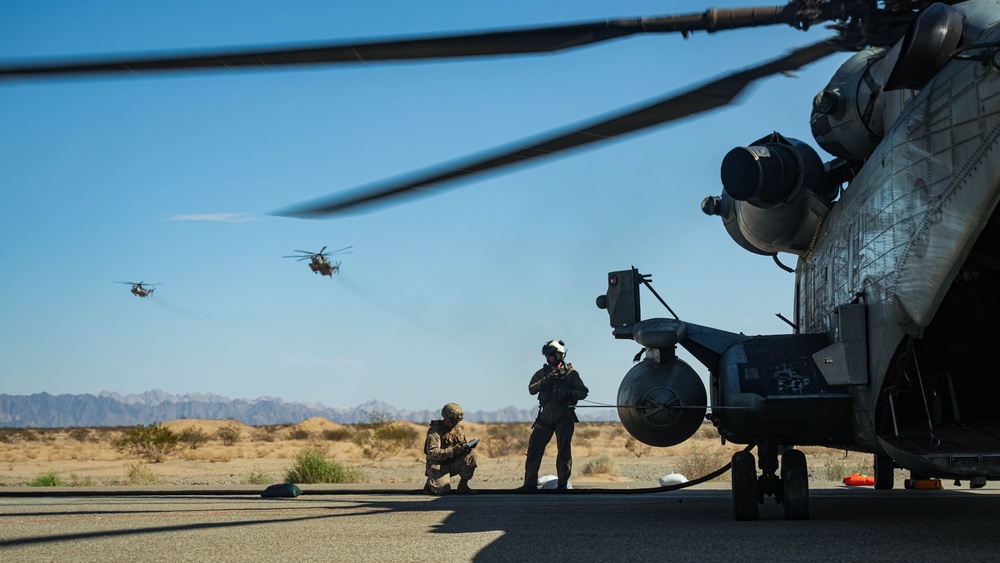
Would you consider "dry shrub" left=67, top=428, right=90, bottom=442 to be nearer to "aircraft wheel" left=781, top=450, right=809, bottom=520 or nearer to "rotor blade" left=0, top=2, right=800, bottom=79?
"aircraft wheel" left=781, top=450, right=809, bottom=520

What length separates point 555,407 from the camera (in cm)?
1432

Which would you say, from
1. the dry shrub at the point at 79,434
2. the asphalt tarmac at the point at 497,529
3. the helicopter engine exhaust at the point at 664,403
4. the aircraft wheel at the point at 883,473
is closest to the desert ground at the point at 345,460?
the dry shrub at the point at 79,434

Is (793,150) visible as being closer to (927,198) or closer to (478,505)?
(927,198)

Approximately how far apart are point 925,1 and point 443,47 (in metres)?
4.77

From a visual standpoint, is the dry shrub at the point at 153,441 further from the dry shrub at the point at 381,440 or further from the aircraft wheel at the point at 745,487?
the aircraft wheel at the point at 745,487

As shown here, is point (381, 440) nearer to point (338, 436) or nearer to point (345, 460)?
point (345, 460)

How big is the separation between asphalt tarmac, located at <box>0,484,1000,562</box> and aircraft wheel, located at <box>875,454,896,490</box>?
464mm

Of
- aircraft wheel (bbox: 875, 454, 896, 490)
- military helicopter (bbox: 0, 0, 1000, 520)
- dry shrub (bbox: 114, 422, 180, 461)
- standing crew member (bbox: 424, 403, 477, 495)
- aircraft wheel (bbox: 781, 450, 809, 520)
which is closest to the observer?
military helicopter (bbox: 0, 0, 1000, 520)

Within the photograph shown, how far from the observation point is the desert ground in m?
21.9

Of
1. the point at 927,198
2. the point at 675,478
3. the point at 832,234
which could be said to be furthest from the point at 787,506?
the point at 675,478

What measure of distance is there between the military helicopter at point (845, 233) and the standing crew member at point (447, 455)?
3674 mm

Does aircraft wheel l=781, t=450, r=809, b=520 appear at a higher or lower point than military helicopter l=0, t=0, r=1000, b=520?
lower

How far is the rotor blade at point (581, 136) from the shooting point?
6223 mm

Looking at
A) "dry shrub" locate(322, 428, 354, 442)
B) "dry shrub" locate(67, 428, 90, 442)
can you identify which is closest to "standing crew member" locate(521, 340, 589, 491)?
"dry shrub" locate(322, 428, 354, 442)
